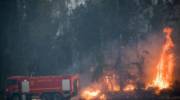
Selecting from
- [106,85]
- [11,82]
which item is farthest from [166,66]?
[11,82]

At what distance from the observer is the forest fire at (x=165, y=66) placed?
143ft

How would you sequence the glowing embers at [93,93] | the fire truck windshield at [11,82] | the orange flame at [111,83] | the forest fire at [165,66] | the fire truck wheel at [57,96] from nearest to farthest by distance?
the fire truck wheel at [57,96] < the glowing embers at [93,93] < the fire truck windshield at [11,82] < the forest fire at [165,66] < the orange flame at [111,83]

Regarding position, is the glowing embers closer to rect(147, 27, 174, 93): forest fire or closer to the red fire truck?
the red fire truck

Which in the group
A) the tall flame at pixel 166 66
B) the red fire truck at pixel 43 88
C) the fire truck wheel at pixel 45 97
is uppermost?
the tall flame at pixel 166 66

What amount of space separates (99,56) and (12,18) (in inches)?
667

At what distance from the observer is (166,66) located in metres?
45.3

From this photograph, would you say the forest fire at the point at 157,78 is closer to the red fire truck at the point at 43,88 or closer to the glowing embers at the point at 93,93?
the glowing embers at the point at 93,93

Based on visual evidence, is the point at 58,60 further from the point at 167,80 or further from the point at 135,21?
the point at 167,80

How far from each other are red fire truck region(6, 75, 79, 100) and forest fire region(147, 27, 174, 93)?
1255 centimetres

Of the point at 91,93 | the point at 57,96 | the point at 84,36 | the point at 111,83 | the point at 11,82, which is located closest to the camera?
the point at 57,96

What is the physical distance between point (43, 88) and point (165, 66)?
19324 mm

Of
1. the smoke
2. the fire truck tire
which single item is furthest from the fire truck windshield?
the smoke

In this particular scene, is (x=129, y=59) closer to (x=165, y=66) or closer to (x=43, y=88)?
(x=165, y=66)

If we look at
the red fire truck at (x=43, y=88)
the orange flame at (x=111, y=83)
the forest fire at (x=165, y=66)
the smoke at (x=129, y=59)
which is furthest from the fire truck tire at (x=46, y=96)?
the forest fire at (x=165, y=66)
